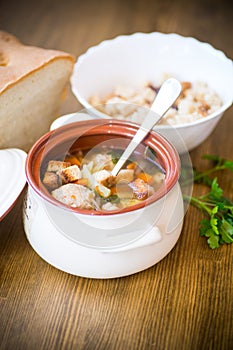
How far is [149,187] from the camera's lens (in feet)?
4.75

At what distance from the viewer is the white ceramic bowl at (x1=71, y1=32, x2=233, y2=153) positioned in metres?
1.94

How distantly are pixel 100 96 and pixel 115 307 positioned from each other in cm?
88

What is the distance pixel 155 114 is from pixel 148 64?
530 millimetres

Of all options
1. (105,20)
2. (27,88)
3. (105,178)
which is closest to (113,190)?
(105,178)

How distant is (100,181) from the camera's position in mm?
1430

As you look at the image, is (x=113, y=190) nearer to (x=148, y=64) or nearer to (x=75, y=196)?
(x=75, y=196)

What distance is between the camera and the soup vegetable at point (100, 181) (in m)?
1.38

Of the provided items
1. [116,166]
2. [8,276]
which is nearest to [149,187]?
[116,166]

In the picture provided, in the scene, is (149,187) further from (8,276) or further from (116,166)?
(8,276)

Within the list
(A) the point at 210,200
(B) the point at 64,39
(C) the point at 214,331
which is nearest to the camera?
(C) the point at 214,331

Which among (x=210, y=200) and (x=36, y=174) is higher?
(x=36, y=174)

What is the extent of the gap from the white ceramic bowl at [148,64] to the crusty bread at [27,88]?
94 millimetres

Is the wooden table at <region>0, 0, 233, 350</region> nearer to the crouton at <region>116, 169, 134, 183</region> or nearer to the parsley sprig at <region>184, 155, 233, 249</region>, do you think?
the parsley sprig at <region>184, 155, 233, 249</region>

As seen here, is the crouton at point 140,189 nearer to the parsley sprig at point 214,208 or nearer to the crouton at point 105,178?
the crouton at point 105,178
